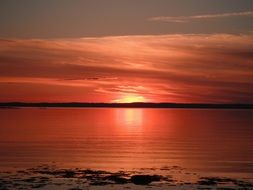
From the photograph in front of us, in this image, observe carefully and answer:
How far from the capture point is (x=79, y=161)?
1896 inches

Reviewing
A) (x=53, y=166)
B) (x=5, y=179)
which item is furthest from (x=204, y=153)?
(x=5, y=179)

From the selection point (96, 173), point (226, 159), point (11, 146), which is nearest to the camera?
point (96, 173)

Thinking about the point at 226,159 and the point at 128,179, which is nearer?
the point at 128,179

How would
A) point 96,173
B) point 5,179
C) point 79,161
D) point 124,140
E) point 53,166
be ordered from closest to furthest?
point 5,179 → point 96,173 → point 53,166 → point 79,161 → point 124,140

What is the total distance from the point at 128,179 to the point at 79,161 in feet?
47.2

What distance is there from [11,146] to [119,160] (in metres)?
19.6

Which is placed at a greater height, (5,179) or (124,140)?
(124,140)

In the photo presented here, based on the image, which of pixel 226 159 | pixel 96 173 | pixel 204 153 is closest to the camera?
pixel 96 173

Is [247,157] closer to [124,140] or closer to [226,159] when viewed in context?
[226,159]

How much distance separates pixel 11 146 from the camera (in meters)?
62.4

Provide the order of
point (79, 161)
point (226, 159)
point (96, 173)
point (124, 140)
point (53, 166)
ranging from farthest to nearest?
point (124, 140) → point (226, 159) → point (79, 161) → point (53, 166) → point (96, 173)

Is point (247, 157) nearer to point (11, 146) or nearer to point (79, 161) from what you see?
point (79, 161)

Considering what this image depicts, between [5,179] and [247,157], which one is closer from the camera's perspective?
[5,179]

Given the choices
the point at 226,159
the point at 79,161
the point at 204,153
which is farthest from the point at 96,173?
the point at 204,153
